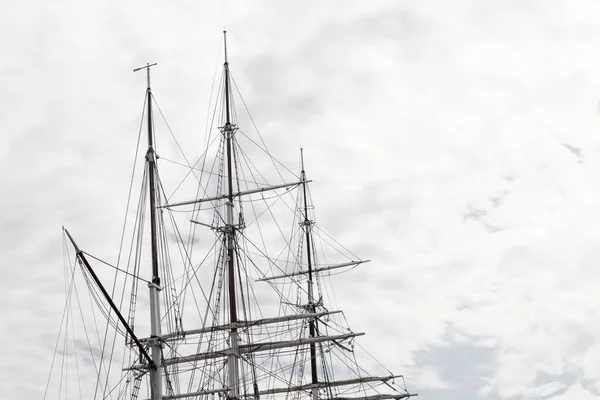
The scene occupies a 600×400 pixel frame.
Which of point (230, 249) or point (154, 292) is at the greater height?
point (230, 249)

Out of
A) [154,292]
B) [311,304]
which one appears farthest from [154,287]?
[311,304]

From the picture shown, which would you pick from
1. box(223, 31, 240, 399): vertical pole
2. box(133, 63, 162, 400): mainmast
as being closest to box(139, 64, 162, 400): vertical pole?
box(133, 63, 162, 400): mainmast

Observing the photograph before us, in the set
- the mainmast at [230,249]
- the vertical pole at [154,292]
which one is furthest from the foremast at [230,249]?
the vertical pole at [154,292]

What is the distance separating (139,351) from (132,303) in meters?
3.13

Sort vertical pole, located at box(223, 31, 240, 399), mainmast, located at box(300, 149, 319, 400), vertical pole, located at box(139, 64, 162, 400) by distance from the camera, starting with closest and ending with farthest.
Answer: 1. vertical pole, located at box(139, 64, 162, 400)
2. vertical pole, located at box(223, 31, 240, 399)
3. mainmast, located at box(300, 149, 319, 400)

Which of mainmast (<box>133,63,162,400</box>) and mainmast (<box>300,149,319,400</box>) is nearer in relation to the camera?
mainmast (<box>133,63,162,400</box>)

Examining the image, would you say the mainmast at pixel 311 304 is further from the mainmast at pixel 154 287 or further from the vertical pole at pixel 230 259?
the mainmast at pixel 154 287

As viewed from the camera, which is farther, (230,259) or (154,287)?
(230,259)

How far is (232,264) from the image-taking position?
6141cm

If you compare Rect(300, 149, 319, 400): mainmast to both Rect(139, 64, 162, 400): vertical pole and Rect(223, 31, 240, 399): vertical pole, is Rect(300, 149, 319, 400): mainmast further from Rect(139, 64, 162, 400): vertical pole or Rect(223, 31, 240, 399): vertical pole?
Rect(139, 64, 162, 400): vertical pole

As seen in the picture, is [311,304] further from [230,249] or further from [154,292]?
[154,292]

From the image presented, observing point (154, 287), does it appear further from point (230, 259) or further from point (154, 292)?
point (230, 259)

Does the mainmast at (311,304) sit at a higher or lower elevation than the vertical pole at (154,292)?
higher

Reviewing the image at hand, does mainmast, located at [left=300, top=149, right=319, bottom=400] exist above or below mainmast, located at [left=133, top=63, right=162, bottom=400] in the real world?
above
